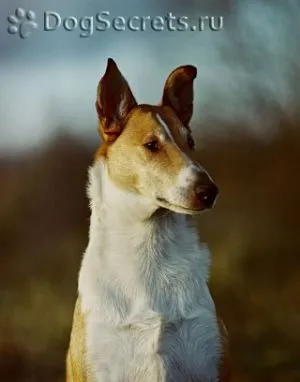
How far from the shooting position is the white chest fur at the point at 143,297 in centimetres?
130

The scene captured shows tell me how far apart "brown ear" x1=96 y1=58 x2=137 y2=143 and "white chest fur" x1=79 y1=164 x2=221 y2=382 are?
9 cm

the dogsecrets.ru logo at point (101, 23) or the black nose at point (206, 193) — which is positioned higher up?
the dogsecrets.ru logo at point (101, 23)

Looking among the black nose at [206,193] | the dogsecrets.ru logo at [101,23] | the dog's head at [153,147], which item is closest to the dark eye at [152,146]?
the dog's head at [153,147]

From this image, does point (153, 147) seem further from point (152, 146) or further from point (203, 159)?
point (203, 159)

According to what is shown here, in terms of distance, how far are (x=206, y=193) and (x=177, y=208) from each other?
0.06m

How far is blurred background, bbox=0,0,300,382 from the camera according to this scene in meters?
1.48

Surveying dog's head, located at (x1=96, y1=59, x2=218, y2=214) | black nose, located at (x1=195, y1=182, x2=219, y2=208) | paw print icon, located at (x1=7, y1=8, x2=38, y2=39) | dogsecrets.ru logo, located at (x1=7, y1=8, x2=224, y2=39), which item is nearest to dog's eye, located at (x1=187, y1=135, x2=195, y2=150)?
dog's head, located at (x1=96, y1=59, x2=218, y2=214)

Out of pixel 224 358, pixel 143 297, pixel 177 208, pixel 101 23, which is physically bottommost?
pixel 224 358

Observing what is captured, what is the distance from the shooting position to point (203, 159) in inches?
57.7

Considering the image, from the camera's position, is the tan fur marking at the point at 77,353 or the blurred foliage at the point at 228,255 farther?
the blurred foliage at the point at 228,255

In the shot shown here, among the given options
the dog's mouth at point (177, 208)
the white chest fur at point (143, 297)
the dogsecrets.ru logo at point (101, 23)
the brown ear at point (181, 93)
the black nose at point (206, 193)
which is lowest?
the white chest fur at point (143, 297)

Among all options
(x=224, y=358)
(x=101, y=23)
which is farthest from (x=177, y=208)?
(x=101, y=23)

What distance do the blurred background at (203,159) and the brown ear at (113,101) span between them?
124 millimetres

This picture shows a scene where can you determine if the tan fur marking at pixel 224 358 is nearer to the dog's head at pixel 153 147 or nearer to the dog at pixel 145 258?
the dog at pixel 145 258
